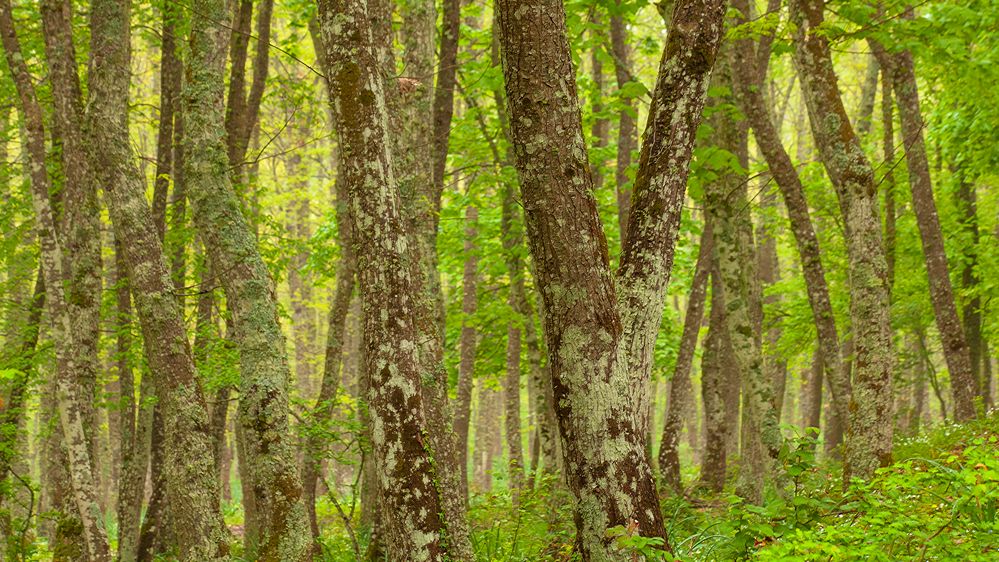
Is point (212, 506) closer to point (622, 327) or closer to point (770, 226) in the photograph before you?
point (622, 327)

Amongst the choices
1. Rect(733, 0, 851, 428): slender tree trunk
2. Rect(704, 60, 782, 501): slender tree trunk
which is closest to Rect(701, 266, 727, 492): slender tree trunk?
Rect(733, 0, 851, 428): slender tree trunk

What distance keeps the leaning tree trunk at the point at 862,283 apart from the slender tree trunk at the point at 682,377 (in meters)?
4.37

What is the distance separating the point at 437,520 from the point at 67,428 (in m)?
5.39

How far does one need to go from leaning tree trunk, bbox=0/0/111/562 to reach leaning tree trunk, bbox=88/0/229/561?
1.61 m

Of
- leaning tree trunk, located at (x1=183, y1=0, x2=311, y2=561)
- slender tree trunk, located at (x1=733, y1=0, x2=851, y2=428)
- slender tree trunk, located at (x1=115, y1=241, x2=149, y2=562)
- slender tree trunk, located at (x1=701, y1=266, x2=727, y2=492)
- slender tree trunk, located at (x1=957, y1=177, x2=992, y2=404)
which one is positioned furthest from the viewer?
slender tree trunk, located at (x1=957, y1=177, x2=992, y2=404)

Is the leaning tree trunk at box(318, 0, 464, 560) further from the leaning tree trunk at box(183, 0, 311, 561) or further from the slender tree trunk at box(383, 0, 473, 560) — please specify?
the leaning tree trunk at box(183, 0, 311, 561)

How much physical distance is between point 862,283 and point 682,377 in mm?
5456

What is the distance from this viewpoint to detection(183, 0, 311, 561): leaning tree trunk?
650 cm

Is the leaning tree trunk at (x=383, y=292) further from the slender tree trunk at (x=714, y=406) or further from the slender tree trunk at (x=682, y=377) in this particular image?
the slender tree trunk at (x=714, y=406)

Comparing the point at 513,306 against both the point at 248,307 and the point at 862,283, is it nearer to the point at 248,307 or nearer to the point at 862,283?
the point at 862,283

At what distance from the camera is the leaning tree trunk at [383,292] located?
4824 millimetres

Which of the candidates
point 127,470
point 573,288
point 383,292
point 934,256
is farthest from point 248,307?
point 934,256

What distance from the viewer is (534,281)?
313 inches

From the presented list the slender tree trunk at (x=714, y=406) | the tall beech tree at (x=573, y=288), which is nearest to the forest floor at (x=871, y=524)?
the tall beech tree at (x=573, y=288)
